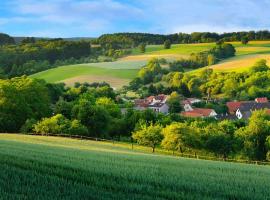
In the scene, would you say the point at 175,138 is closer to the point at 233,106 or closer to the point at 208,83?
the point at 233,106

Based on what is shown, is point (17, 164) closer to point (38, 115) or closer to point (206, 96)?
point (38, 115)

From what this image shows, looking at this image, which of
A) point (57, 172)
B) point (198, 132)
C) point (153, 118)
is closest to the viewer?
point (57, 172)

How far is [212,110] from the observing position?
121m

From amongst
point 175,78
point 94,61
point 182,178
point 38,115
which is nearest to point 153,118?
point 38,115

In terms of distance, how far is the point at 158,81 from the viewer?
533ft

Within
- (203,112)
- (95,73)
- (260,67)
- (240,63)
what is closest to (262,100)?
(260,67)

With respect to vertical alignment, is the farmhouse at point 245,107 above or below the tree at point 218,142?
below

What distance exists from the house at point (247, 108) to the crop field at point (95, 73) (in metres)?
40.8

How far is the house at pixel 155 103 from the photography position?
126m

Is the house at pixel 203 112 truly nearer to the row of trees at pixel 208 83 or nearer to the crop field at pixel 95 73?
the row of trees at pixel 208 83

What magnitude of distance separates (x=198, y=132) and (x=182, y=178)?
49.3 meters

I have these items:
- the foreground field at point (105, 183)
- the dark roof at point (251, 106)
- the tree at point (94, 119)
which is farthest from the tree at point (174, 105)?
the foreground field at point (105, 183)

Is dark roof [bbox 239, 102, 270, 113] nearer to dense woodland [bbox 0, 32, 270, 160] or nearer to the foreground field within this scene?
dense woodland [bbox 0, 32, 270, 160]

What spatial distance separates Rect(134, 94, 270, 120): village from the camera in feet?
396
